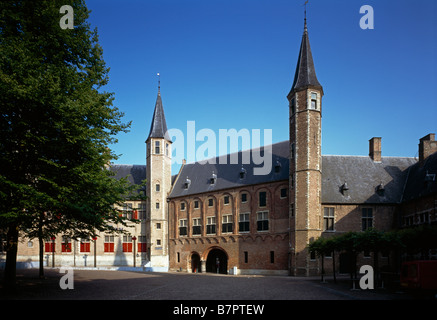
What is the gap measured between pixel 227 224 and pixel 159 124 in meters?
16.5

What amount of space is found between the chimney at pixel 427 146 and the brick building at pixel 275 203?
92 millimetres

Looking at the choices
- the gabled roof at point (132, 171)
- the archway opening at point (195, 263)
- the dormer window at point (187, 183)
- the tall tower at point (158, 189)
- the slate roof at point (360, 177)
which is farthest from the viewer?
the gabled roof at point (132, 171)

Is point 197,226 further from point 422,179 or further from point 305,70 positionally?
point 422,179

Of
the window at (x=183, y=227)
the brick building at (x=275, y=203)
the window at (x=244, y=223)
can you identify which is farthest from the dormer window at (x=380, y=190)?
the window at (x=183, y=227)

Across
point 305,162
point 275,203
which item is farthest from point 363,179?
point 275,203

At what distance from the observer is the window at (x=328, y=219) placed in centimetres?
3484

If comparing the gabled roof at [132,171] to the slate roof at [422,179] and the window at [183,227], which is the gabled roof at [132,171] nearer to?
the window at [183,227]

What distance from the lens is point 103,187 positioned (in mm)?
17047

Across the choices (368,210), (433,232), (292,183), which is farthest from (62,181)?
(368,210)

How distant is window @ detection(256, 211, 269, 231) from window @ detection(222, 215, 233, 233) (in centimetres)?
359

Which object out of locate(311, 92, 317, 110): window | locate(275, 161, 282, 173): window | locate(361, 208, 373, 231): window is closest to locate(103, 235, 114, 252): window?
locate(275, 161, 282, 173): window

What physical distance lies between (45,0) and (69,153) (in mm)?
6676
